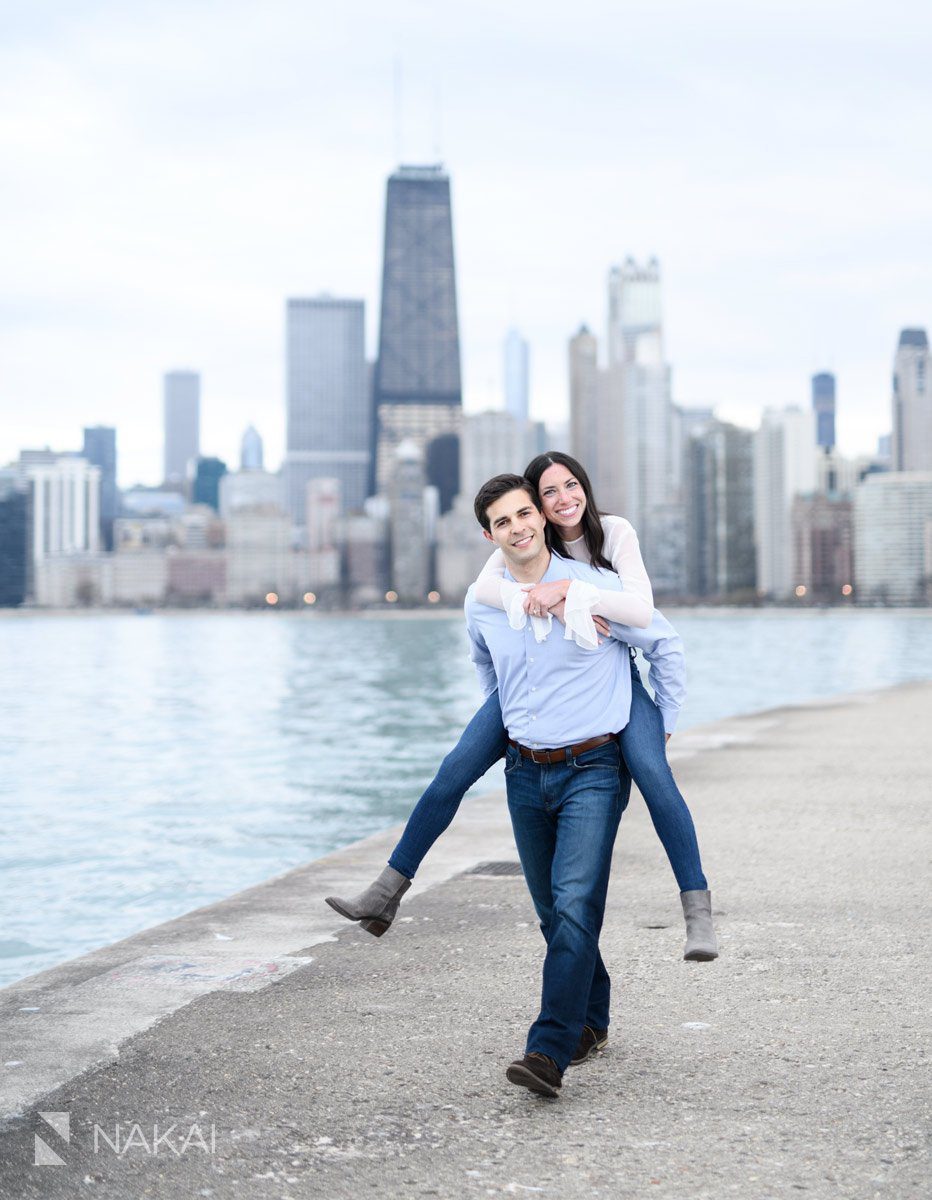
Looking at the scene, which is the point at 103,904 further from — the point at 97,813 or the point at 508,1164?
the point at 508,1164

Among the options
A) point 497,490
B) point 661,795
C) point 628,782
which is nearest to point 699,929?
point 661,795

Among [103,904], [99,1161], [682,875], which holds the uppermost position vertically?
[682,875]

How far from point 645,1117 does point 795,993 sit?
4.58 ft

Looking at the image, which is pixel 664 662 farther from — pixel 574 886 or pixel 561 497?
pixel 574 886

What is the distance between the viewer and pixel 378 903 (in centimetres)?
448

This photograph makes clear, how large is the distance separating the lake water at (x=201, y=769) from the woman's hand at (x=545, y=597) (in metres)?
6.57

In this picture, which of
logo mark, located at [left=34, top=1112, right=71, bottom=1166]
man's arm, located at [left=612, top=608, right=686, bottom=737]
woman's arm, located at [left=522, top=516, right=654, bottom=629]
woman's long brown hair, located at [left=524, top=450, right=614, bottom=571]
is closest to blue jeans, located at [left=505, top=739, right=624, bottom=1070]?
man's arm, located at [left=612, top=608, right=686, bottom=737]

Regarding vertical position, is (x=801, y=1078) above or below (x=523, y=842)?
below

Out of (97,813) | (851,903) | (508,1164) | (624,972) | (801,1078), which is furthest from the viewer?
(97,813)

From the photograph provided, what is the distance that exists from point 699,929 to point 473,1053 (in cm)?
81

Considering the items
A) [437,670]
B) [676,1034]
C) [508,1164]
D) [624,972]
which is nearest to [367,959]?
[624,972]

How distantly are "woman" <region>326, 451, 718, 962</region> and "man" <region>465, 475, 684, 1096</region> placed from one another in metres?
0.05

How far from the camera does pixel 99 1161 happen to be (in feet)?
12.2

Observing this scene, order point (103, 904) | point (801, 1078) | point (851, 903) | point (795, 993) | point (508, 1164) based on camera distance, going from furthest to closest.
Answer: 1. point (103, 904)
2. point (851, 903)
3. point (795, 993)
4. point (801, 1078)
5. point (508, 1164)
